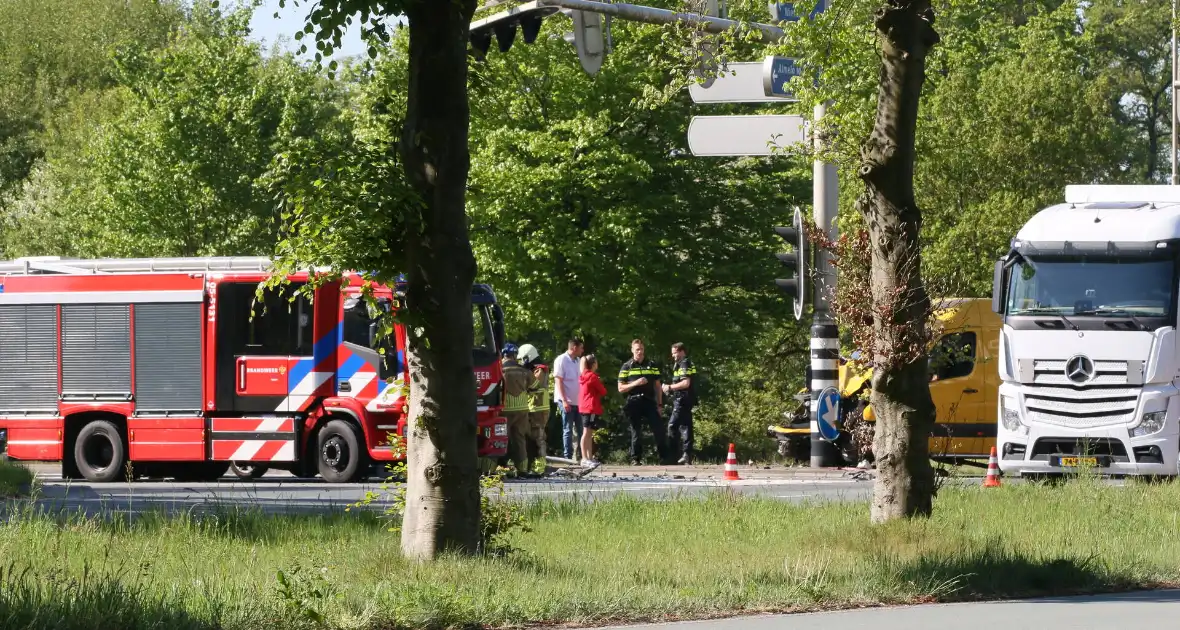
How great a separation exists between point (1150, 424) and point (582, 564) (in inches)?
412

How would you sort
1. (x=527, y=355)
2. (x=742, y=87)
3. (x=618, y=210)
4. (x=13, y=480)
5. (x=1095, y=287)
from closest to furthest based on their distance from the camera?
(x=742, y=87)
(x=13, y=480)
(x=1095, y=287)
(x=527, y=355)
(x=618, y=210)

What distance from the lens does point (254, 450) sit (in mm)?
22391

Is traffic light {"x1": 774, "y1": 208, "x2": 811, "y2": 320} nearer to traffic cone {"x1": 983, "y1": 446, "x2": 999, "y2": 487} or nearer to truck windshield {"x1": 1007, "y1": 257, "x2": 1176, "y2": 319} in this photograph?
truck windshield {"x1": 1007, "y1": 257, "x2": 1176, "y2": 319}

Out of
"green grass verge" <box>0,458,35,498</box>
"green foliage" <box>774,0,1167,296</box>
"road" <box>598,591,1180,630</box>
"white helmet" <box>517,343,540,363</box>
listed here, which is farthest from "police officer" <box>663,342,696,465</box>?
"green foliage" <box>774,0,1167,296</box>

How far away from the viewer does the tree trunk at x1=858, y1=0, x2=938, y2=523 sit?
1357 centimetres

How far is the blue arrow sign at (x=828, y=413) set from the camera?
22250mm

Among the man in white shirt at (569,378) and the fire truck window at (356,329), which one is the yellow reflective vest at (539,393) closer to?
the man in white shirt at (569,378)

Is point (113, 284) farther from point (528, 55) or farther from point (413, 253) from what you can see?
point (528, 55)

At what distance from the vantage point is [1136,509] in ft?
51.1

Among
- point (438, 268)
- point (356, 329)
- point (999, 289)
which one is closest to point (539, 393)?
point (356, 329)

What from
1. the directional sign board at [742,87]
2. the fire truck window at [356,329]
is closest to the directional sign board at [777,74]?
the directional sign board at [742,87]

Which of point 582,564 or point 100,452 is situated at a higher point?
point 582,564

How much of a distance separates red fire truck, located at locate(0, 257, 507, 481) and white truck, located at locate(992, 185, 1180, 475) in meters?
6.59

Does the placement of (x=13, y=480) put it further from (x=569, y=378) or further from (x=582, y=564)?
(x=582, y=564)
